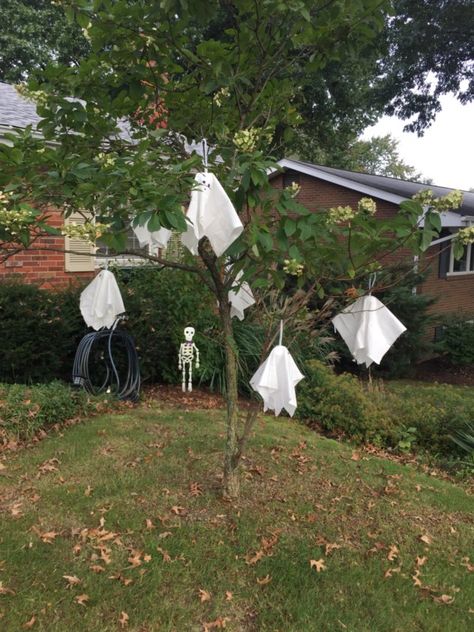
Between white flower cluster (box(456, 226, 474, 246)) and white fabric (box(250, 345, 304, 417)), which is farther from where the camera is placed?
white fabric (box(250, 345, 304, 417))

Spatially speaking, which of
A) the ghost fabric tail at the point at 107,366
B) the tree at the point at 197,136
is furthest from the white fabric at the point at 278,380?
the ghost fabric tail at the point at 107,366

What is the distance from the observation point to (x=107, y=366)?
6422mm

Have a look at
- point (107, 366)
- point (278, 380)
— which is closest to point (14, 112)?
point (107, 366)

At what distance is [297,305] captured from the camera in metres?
3.29

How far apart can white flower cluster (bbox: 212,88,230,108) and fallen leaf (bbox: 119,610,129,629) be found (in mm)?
2917

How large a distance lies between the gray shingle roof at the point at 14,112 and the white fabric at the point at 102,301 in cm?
429

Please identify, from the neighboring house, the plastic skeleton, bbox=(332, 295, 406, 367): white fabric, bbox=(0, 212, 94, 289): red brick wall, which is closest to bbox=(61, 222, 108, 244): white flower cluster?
bbox=(332, 295, 406, 367): white fabric

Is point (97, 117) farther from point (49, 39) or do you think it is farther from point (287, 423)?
point (49, 39)

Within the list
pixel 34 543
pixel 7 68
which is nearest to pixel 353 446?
pixel 34 543

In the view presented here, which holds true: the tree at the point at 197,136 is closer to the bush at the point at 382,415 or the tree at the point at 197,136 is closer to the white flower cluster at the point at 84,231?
the white flower cluster at the point at 84,231

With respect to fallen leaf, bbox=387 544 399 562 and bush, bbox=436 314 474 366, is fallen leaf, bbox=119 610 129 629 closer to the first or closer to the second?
fallen leaf, bbox=387 544 399 562

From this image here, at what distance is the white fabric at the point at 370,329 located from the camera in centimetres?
310

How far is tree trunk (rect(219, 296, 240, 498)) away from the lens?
3.29 metres

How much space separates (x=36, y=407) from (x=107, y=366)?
1570 mm
